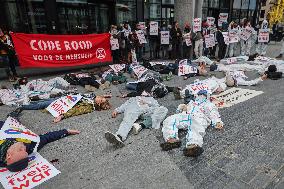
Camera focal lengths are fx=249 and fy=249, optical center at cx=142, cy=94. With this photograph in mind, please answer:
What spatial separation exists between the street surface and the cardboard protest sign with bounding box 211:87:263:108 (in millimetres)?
680

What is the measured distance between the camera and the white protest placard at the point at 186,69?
368 inches

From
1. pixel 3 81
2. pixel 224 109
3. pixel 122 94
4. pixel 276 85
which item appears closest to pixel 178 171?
pixel 224 109

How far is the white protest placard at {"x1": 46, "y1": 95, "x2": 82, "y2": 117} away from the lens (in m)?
5.78

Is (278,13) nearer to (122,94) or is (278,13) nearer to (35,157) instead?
(122,94)

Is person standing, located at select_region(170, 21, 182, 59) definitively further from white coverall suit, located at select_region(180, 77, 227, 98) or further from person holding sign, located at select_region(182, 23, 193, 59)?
white coverall suit, located at select_region(180, 77, 227, 98)

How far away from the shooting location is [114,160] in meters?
3.97

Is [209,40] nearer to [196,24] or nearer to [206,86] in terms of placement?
[196,24]

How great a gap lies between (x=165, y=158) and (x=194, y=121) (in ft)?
3.03

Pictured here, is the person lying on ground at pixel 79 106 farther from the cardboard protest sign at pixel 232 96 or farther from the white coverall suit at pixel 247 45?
the white coverall suit at pixel 247 45

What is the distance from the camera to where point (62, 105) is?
19.3ft

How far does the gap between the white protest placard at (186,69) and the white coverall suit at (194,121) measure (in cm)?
417

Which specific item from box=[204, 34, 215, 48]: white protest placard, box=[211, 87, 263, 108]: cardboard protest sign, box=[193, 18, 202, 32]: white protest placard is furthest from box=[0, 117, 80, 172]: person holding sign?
box=[204, 34, 215, 48]: white protest placard

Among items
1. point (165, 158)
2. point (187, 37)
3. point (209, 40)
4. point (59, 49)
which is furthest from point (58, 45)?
point (209, 40)

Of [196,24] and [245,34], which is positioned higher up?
[196,24]
